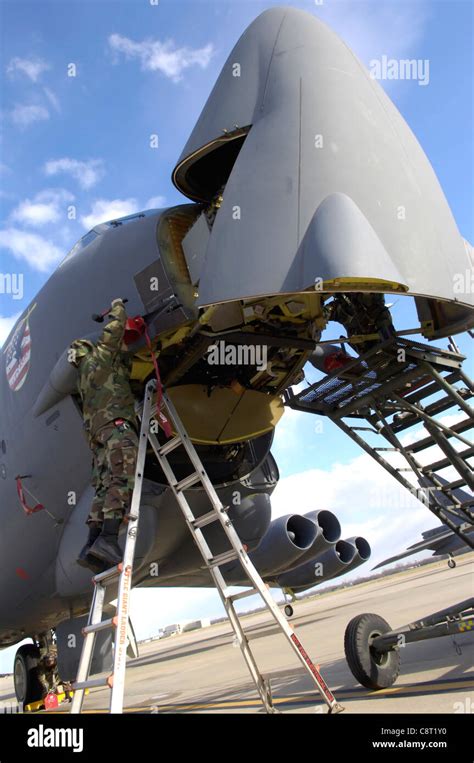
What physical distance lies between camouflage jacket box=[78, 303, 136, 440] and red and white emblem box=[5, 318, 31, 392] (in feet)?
8.25

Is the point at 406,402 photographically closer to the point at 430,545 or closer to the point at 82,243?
the point at 82,243

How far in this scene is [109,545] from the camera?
4.74 meters

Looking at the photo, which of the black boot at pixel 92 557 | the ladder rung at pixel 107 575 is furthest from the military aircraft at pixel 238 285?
the ladder rung at pixel 107 575

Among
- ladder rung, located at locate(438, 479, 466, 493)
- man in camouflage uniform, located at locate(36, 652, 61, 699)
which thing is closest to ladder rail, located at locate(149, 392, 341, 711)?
ladder rung, located at locate(438, 479, 466, 493)

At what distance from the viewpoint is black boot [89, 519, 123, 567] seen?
4.69 meters

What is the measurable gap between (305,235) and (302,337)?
1556 mm

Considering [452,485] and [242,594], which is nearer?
[242,594]

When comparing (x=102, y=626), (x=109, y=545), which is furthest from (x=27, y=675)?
(x=102, y=626)

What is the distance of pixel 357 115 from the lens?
4.72 m

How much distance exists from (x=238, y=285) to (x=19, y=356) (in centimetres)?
458

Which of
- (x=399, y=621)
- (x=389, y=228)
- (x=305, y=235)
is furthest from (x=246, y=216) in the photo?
(x=399, y=621)

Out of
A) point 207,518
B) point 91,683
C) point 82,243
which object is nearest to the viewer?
point 91,683

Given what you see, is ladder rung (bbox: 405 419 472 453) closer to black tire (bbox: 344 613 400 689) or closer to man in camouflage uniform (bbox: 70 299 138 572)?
black tire (bbox: 344 613 400 689)
